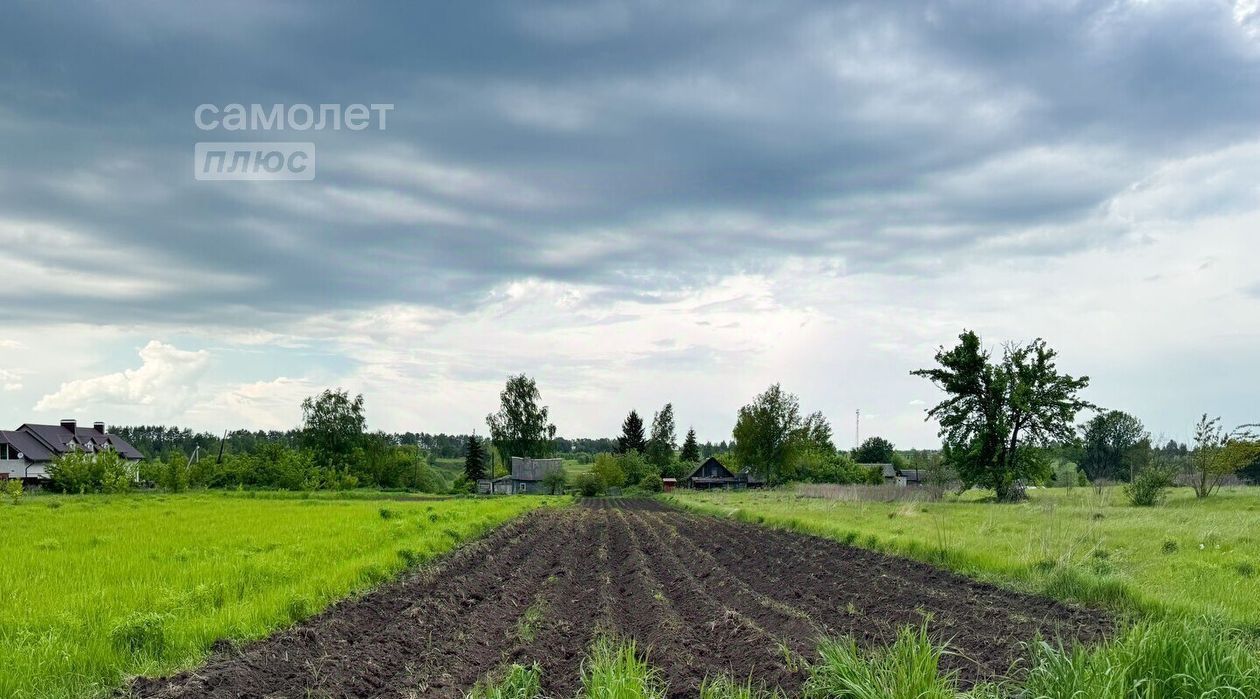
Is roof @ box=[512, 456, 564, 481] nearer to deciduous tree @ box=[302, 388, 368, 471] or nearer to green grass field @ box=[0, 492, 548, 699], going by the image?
deciduous tree @ box=[302, 388, 368, 471]

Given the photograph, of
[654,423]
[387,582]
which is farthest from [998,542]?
[654,423]

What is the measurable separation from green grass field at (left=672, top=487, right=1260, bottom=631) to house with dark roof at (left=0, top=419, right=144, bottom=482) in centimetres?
7769

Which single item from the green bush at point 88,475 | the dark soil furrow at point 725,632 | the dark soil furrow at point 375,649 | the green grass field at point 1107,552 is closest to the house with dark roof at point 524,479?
the green bush at point 88,475

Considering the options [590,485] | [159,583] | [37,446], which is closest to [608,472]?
[590,485]

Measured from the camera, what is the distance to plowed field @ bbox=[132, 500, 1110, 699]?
8227mm

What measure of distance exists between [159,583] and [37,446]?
9232 centimetres

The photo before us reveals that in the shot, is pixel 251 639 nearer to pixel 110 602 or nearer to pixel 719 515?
pixel 110 602

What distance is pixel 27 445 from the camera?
8456cm

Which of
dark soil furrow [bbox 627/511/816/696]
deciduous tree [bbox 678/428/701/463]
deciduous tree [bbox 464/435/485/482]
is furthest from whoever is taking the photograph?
deciduous tree [bbox 678/428/701/463]

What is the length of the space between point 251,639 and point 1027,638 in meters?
9.41

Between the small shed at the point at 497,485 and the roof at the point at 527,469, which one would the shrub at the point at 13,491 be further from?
the small shed at the point at 497,485

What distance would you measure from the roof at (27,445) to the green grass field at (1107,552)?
85.9 m

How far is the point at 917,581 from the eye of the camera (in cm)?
1512

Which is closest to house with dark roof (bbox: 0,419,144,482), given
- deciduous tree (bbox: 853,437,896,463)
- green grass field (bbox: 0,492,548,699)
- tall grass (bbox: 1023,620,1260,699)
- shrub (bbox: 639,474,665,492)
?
shrub (bbox: 639,474,665,492)
